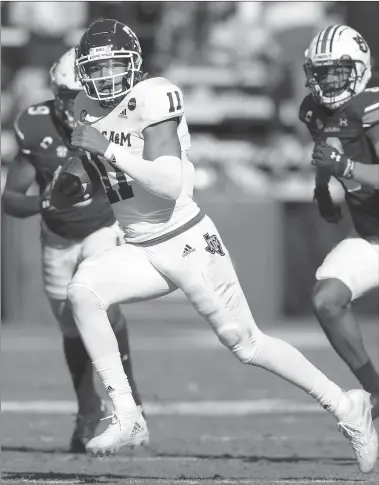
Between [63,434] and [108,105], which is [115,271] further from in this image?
[63,434]

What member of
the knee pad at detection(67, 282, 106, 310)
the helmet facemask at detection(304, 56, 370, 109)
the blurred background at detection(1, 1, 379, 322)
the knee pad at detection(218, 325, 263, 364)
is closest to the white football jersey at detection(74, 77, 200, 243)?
the knee pad at detection(67, 282, 106, 310)

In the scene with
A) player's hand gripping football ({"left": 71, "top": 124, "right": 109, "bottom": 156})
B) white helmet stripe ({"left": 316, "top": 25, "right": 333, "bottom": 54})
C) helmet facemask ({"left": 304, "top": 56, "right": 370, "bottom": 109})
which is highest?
white helmet stripe ({"left": 316, "top": 25, "right": 333, "bottom": 54})

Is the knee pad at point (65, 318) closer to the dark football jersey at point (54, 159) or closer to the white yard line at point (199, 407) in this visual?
the dark football jersey at point (54, 159)

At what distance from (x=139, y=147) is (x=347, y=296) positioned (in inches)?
54.0

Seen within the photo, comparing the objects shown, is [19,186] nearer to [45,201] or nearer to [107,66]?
[45,201]

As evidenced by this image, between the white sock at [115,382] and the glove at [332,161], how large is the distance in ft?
4.30

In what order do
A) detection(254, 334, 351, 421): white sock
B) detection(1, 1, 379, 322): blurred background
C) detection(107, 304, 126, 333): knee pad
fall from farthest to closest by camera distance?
1. detection(1, 1, 379, 322): blurred background
2. detection(107, 304, 126, 333): knee pad
3. detection(254, 334, 351, 421): white sock

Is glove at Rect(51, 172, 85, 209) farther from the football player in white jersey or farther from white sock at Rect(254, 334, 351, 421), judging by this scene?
white sock at Rect(254, 334, 351, 421)

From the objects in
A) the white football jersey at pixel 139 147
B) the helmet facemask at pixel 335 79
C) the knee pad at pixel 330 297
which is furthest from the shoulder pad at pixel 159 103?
the knee pad at pixel 330 297

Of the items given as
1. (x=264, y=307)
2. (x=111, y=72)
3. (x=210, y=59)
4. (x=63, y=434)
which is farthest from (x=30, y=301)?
(x=111, y=72)

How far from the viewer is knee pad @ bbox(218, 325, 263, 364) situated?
5223 millimetres

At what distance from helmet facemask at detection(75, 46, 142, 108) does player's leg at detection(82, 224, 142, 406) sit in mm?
1575

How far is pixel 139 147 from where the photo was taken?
16.9ft

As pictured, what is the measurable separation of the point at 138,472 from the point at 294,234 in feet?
21.3
